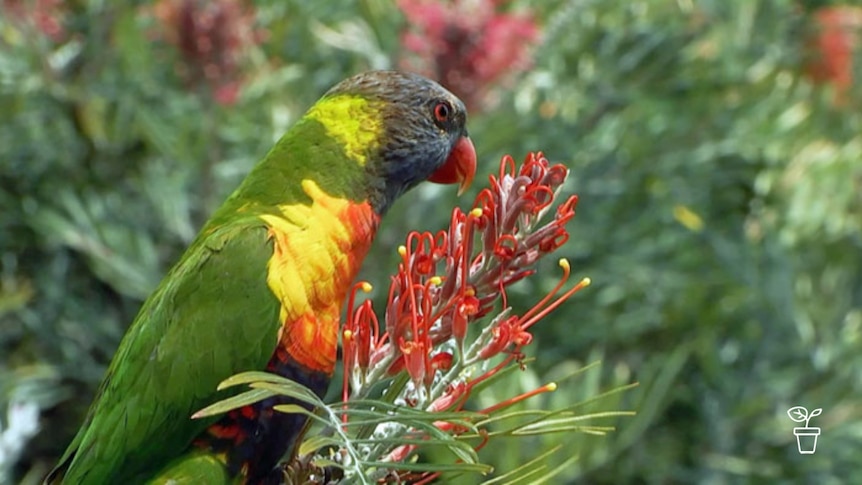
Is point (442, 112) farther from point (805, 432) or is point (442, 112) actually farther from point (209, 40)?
point (805, 432)

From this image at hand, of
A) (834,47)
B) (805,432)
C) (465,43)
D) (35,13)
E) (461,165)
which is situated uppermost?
(35,13)

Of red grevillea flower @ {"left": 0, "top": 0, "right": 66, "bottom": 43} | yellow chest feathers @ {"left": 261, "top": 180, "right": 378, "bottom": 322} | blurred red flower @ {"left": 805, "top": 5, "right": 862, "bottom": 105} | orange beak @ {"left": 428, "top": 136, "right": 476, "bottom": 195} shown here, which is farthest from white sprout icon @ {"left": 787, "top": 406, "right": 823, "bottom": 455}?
red grevillea flower @ {"left": 0, "top": 0, "right": 66, "bottom": 43}

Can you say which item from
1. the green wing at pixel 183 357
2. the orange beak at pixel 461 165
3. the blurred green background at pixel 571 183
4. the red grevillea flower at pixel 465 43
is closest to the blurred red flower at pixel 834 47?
the blurred green background at pixel 571 183

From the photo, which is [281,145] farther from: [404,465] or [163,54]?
[163,54]

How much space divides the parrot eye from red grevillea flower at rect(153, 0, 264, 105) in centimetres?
75

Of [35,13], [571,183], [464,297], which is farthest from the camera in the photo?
[571,183]

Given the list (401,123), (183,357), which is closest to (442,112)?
(401,123)

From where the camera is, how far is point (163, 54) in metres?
2.14

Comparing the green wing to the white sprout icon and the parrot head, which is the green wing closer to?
the parrot head

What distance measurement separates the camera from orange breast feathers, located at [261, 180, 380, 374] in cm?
104

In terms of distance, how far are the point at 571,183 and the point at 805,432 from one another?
60cm

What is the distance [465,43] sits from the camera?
6.11ft

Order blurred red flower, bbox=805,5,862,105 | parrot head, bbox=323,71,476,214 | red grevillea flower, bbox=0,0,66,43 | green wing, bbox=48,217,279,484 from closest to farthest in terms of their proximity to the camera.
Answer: green wing, bbox=48,217,279,484 < parrot head, bbox=323,71,476,214 < red grevillea flower, bbox=0,0,66,43 < blurred red flower, bbox=805,5,862,105

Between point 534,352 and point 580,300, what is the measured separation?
173 mm
